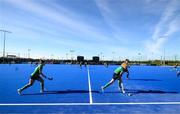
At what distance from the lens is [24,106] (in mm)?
10227

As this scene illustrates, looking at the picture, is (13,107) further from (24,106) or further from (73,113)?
(73,113)

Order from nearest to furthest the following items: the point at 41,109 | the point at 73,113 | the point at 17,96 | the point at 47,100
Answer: the point at 73,113 < the point at 41,109 < the point at 47,100 < the point at 17,96

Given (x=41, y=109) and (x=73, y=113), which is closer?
(x=73, y=113)

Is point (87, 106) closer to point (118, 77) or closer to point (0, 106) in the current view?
point (0, 106)

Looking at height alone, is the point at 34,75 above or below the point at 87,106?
above

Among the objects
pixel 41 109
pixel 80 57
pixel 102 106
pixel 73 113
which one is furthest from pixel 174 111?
pixel 80 57

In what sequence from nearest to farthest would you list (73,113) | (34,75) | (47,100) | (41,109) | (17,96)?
(73,113)
(41,109)
(47,100)
(17,96)
(34,75)

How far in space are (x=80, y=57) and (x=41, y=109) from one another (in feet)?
302

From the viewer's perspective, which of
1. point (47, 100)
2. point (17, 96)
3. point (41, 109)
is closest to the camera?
point (41, 109)

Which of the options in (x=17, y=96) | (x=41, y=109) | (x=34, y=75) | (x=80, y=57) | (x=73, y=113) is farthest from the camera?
(x=80, y=57)

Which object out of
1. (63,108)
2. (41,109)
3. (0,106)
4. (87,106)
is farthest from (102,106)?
(0,106)

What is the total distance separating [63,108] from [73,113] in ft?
2.91

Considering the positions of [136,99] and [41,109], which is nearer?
[41,109]

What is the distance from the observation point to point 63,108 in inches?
388
